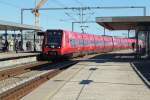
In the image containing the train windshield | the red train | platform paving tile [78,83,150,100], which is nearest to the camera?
platform paving tile [78,83,150,100]

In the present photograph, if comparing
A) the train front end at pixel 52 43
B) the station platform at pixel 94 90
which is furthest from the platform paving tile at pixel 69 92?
the train front end at pixel 52 43

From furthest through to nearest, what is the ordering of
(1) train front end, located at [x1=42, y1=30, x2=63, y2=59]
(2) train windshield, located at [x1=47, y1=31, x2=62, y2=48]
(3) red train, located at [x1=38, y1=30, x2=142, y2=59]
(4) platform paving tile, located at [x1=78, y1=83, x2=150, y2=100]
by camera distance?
(2) train windshield, located at [x1=47, y1=31, x2=62, y2=48] → (3) red train, located at [x1=38, y1=30, x2=142, y2=59] → (1) train front end, located at [x1=42, y1=30, x2=63, y2=59] → (4) platform paving tile, located at [x1=78, y1=83, x2=150, y2=100]

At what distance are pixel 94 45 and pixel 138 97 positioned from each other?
40.5 meters

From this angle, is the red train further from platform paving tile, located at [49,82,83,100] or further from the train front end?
platform paving tile, located at [49,82,83,100]

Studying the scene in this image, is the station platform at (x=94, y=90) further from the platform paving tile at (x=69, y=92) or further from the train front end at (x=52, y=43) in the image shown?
the train front end at (x=52, y=43)

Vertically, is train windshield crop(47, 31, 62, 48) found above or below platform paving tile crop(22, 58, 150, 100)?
above

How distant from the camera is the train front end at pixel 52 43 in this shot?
37.1m

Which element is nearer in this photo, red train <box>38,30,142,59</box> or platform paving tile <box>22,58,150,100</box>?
platform paving tile <box>22,58,150,100</box>

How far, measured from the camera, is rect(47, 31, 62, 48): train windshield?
37344 millimetres

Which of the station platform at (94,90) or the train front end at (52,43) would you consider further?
the train front end at (52,43)

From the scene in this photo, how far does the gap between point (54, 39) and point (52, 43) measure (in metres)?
0.37

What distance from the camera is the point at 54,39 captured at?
37500 mm

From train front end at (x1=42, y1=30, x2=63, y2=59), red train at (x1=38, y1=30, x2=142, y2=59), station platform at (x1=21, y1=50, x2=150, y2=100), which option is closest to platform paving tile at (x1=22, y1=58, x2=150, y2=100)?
station platform at (x1=21, y1=50, x2=150, y2=100)

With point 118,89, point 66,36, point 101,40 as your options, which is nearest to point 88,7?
point 101,40
